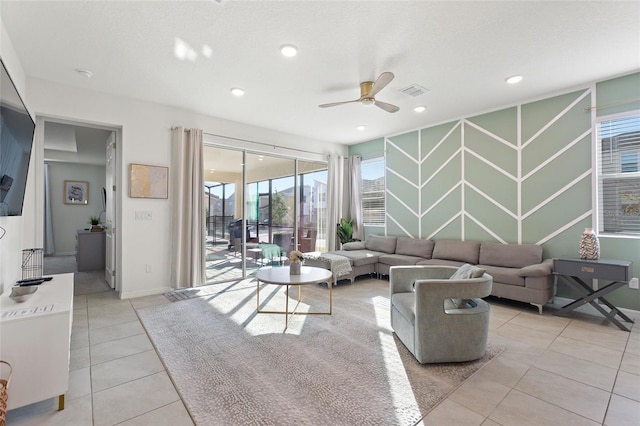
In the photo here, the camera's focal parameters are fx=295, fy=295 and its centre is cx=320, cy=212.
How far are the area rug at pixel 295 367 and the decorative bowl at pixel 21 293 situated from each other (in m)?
1.06

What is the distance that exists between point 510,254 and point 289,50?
3.95m

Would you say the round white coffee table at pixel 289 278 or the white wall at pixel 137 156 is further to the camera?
the white wall at pixel 137 156

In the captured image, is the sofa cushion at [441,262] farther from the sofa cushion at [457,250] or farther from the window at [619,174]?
the window at [619,174]

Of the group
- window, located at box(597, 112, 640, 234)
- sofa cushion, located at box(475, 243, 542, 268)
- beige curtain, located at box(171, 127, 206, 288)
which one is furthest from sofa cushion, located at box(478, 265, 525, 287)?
beige curtain, located at box(171, 127, 206, 288)

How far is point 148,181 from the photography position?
435 centimetres

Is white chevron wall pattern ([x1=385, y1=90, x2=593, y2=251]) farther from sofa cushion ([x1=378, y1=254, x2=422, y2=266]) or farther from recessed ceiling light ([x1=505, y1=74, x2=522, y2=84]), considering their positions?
recessed ceiling light ([x1=505, y1=74, x2=522, y2=84])

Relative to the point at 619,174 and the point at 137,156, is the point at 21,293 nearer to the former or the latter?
the point at 137,156

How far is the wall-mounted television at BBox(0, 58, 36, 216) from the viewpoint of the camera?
1997mm

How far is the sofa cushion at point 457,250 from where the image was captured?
4.62 metres

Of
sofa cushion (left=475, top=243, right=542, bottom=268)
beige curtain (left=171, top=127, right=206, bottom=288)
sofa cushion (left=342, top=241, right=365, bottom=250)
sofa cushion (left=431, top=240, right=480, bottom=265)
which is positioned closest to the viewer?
sofa cushion (left=475, top=243, right=542, bottom=268)

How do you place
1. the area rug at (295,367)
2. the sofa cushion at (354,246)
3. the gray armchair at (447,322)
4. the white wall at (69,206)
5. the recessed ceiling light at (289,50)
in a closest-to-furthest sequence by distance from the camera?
the area rug at (295,367) < the gray armchair at (447,322) < the recessed ceiling light at (289,50) < the sofa cushion at (354,246) < the white wall at (69,206)

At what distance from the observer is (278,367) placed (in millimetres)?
2359

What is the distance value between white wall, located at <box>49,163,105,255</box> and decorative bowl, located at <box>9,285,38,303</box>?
24.8 ft

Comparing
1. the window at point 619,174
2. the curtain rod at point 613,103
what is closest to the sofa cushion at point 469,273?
the window at point 619,174
